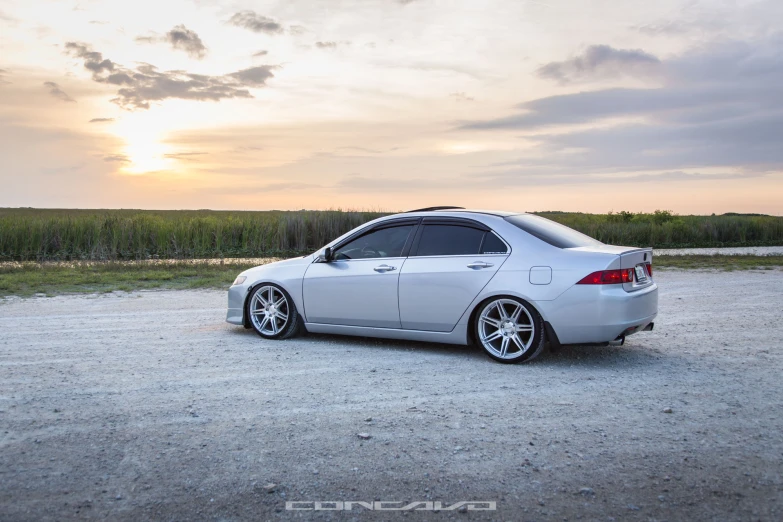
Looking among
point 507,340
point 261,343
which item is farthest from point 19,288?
point 507,340

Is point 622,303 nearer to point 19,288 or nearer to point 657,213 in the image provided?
point 19,288

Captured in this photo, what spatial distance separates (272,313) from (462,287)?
2.62 meters

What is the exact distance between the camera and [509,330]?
7.48 metres

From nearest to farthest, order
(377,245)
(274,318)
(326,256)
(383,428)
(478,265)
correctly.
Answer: (383,428)
(478,265)
(377,245)
(326,256)
(274,318)

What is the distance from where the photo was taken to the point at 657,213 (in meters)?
39.7

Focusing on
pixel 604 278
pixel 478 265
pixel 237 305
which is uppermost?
pixel 478 265

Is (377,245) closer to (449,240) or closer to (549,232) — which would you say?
(449,240)

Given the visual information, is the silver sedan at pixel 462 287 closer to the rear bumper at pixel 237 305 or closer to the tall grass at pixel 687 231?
the rear bumper at pixel 237 305

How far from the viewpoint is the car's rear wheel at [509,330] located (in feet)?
24.0

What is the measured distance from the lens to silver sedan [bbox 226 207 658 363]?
23.7 feet

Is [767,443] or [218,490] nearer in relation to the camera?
[218,490]

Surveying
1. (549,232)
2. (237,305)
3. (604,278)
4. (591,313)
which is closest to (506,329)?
(591,313)

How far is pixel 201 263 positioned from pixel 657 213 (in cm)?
2749

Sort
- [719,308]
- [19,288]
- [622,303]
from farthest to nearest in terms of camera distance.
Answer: [19,288] < [719,308] < [622,303]
